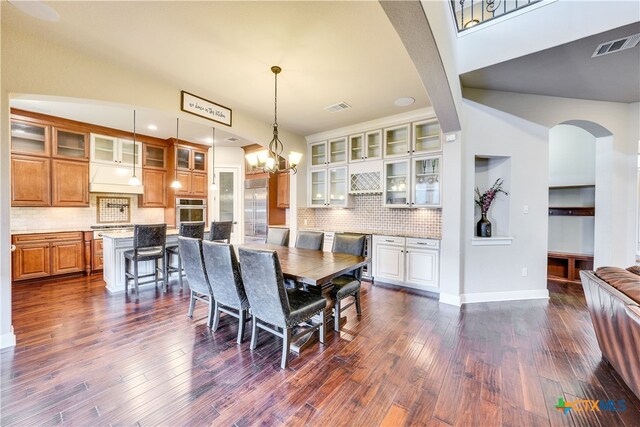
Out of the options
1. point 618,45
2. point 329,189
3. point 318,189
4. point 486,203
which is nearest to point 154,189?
point 318,189

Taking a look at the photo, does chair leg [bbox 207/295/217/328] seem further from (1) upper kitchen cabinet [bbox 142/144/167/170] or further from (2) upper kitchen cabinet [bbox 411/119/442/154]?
(1) upper kitchen cabinet [bbox 142/144/167/170]

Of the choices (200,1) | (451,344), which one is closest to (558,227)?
(451,344)

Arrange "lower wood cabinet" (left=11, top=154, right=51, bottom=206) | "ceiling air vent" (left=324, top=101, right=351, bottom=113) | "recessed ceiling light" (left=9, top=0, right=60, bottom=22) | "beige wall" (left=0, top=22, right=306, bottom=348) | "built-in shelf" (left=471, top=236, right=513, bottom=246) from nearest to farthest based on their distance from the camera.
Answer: "recessed ceiling light" (left=9, top=0, right=60, bottom=22) → "beige wall" (left=0, top=22, right=306, bottom=348) → "built-in shelf" (left=471, top=236, right=513, bottom=246) → "ceiling air vent" (left=324, top=101, right=351, bottom=113) → "lower wood cabinet" (left=11, top=154, right=51, bottom=206)

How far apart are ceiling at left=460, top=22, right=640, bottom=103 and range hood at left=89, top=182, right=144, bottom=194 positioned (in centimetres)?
608

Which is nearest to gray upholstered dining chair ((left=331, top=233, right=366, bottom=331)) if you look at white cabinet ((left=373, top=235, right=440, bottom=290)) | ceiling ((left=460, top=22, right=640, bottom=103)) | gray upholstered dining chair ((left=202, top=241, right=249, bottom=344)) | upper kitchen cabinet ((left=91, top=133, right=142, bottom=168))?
gray upholstered dining chair ((left=202, top=241, right=249, bottom=344))

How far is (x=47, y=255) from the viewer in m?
4.25

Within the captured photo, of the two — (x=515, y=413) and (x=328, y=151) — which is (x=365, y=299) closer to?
(x=515, y=413)

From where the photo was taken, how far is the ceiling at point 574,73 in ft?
8.41

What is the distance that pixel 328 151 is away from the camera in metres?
5.08

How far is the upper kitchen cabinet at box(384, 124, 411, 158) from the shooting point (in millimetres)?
4270

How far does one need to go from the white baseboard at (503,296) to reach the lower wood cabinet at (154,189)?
20.1 ft

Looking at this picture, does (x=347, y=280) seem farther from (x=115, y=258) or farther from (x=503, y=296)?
(x=115, y=258)

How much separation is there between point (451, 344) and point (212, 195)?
5913mm

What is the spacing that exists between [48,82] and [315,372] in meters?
3.52
